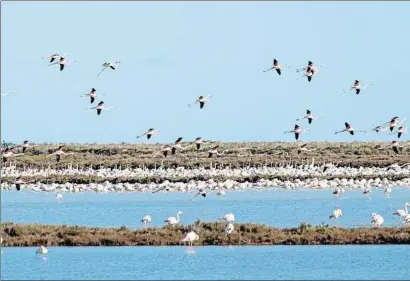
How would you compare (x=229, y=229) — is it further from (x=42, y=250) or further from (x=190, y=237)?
(x=42, y=250)

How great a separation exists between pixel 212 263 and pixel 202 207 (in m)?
17.0

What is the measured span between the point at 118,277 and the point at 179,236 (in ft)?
14.6

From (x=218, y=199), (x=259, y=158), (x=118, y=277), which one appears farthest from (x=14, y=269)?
(x=259, y=158)

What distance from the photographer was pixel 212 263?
2420 cm

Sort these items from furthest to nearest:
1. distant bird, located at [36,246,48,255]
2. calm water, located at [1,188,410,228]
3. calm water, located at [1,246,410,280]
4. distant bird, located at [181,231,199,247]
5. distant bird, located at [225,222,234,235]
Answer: calm water, located at [1,188,410,228]
distant bird, located at [225,222,234,235]
distant bird, located at [181,231,199,247]
distant bird, located at [36,246,48,255]
calm water, located at [1,246,410,280]

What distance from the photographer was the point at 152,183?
5419cm

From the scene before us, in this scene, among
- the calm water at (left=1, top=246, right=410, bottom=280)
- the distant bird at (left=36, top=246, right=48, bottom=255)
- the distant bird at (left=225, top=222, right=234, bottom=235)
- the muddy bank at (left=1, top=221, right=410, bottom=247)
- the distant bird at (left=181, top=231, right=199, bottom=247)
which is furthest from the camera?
the distant bird at (left=225, top=222, right=234, bottom=235)

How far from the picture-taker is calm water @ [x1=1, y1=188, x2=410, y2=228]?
116 ft

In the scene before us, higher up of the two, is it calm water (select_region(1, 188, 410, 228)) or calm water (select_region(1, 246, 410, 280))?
calm water (select_region(1, 188, 410, 228))

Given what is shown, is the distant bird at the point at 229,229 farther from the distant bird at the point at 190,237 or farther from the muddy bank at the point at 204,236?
the distant bird at the point at 190,237

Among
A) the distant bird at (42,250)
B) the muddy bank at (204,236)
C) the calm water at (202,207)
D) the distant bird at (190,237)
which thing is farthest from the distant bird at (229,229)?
the calm water at (202,207)

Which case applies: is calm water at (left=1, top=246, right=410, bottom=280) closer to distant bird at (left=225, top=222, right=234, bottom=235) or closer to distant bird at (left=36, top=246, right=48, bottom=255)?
distant bird at (left=36, top=246, right=48, bottom=255)

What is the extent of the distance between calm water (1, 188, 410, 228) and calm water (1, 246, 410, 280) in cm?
637

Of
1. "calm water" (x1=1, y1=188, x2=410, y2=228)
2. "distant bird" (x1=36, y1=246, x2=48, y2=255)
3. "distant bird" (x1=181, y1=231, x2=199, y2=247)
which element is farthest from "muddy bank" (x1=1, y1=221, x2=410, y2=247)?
"calm water" (x1=1, y1=188, x2=410, y2=228)
